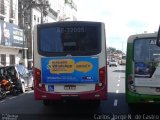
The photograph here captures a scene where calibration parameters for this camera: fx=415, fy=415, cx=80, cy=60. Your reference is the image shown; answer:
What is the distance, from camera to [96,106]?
48.5ft

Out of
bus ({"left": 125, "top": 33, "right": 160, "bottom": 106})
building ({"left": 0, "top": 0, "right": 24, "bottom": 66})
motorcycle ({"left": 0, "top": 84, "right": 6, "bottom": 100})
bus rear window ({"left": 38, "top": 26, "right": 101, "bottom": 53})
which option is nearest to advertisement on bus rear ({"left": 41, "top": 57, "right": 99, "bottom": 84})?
bus rear window ({"left": 38, "top": 26, "right": 101, "bottom": 53})

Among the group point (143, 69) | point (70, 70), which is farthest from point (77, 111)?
point (143, 69)

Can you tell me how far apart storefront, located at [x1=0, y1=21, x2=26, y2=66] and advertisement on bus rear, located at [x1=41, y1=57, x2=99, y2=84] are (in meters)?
23.5

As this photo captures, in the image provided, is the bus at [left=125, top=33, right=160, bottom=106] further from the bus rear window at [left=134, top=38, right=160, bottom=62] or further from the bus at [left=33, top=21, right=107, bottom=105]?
the bus at [left=33, top=21, right=107, bottom=105]

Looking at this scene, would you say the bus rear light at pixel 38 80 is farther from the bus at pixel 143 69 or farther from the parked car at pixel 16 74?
the parked car at pixel 16 74

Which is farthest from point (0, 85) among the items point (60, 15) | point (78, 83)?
point (60, 15)

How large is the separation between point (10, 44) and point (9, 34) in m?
1.43

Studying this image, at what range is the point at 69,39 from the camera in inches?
508

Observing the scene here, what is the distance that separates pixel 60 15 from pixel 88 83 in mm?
66646

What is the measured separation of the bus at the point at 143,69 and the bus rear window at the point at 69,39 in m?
1.13

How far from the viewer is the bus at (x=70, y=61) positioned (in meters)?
Answer: 12.7

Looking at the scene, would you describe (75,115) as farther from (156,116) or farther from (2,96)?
(2,96)

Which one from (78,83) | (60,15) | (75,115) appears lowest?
(75,115)

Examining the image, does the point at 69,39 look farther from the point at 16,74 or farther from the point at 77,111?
the point at 16,74
